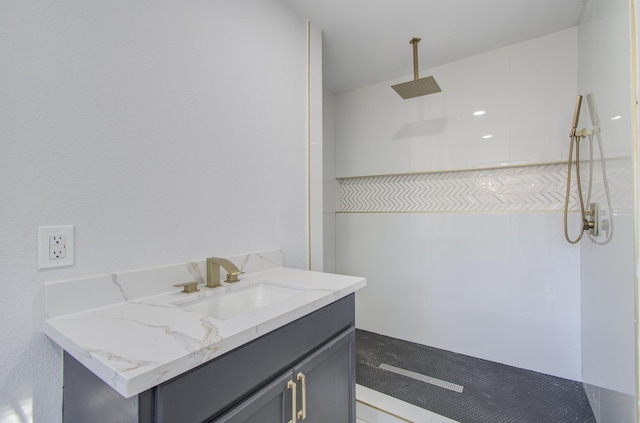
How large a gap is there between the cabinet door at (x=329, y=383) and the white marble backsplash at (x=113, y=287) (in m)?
0.59

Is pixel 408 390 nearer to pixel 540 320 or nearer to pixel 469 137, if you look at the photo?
pixel 540 320

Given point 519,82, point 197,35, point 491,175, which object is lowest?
point 491,175

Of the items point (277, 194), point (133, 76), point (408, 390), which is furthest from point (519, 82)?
point (133, 76)

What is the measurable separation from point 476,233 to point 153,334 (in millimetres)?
2286

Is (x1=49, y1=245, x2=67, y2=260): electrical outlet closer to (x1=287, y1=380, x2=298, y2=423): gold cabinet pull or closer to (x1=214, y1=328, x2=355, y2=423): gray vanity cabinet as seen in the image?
(x1=214, y1=328, x2=355, y2=423): gray vanity cabinet

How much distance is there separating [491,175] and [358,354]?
1.77 meters

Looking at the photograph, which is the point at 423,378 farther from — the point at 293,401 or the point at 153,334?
the point at 153,334

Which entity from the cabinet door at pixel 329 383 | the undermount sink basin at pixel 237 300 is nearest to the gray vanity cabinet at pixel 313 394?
the cabinet door at pixel 329 383

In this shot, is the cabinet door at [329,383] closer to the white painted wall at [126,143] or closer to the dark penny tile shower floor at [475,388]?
the white painted wall at [126,143]

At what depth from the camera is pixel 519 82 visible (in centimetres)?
213

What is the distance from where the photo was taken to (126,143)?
40.2 inches

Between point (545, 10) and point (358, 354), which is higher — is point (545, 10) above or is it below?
above

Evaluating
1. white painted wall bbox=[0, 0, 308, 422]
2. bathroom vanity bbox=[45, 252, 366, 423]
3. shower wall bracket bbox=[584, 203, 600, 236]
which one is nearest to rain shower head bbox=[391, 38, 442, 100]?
white painted wall bbox=[0, 0, 308, 422]

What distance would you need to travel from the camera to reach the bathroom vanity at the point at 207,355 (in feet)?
2.05
